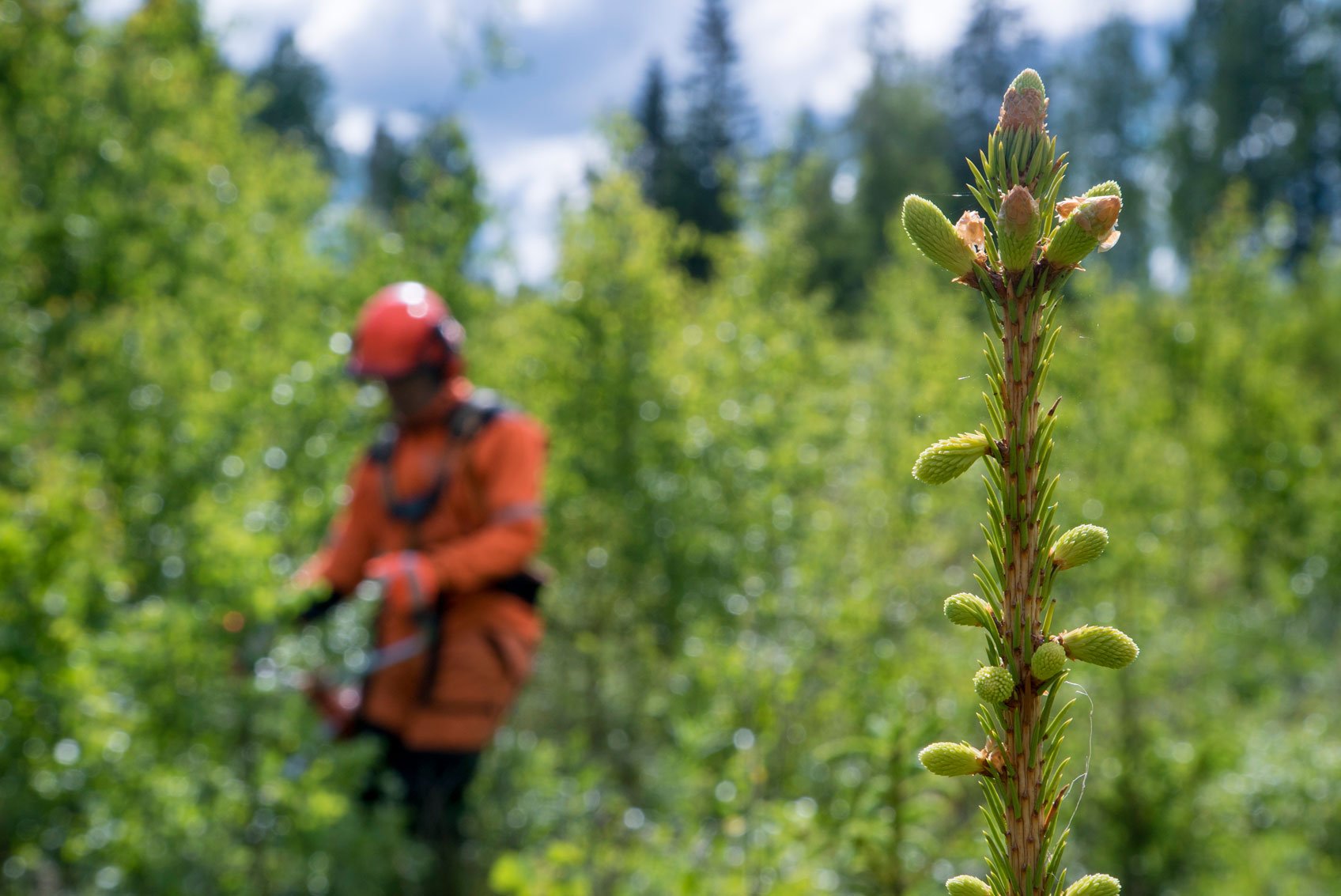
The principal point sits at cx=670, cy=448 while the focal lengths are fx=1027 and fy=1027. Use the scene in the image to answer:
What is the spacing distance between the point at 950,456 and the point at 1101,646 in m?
0.14

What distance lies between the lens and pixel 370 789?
4.34 meters

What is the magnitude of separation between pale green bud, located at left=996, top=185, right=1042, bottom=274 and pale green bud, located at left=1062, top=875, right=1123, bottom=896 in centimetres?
37

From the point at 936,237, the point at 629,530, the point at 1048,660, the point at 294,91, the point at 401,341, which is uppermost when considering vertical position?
the point at 294,91

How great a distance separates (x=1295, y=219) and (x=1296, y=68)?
5923 mm

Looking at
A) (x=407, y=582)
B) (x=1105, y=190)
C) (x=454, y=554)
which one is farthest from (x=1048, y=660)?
(x=454, y=554)

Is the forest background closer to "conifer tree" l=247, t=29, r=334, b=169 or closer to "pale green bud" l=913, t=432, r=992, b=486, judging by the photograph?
"pale green bud" l=913, t=432, r=992, b=486

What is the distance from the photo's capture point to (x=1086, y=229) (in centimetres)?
57

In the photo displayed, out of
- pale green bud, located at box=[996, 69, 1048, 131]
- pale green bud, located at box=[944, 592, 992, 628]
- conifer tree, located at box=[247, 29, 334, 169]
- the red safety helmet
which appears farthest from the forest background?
conifer tree, located at box=[247, 29, 334, 169]

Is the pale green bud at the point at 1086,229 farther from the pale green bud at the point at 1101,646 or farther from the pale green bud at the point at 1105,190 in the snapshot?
the pale green bud at the point at 1101,646

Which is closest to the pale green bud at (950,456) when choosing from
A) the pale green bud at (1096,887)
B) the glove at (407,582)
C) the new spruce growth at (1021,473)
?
the new spruce growth at (1021,473)

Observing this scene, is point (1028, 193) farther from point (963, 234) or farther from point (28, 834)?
point (28, 834)

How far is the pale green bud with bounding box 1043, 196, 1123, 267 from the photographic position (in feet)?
1.85

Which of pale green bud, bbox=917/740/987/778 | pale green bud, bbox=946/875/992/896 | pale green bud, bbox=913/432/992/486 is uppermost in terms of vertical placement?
pale green bud, bbox=913/432/992/486

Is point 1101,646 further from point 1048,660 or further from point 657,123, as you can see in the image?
point 657,123
